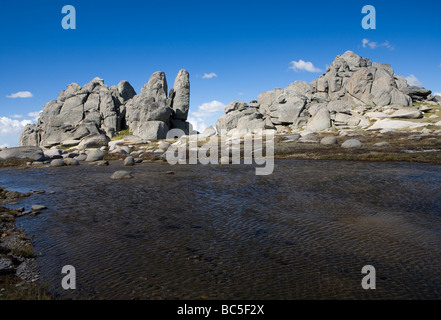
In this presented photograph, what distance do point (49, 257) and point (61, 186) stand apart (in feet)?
58.7

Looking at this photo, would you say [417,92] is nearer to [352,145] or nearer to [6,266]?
[352,145]

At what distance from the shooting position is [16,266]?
10766 millimetres

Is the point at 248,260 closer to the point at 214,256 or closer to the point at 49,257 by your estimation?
the point at 214,256

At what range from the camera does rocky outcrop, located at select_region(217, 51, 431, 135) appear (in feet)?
277

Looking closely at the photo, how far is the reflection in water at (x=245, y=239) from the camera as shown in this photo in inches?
374

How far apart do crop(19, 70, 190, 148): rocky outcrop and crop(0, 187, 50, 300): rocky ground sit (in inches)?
2833

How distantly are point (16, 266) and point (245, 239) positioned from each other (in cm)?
875

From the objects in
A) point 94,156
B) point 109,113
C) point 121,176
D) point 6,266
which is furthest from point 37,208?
point 109,113

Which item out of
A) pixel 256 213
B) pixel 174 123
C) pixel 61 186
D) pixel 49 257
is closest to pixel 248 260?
pixel 256 213

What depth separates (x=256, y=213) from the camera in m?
17.7

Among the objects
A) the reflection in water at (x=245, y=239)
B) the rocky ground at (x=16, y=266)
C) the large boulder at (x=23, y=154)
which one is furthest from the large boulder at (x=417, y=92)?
the rocky ground at (x=16, y=266)

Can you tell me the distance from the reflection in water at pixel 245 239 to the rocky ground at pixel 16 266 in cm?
43

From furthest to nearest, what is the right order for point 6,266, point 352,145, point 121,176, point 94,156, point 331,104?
point 331,104 → point 94,156 → point 352,145 → point 121,176 → point 6,266

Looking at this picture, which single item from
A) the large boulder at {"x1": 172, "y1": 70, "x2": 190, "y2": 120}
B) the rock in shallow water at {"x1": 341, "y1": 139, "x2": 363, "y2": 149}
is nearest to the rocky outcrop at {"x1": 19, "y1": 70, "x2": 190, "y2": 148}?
the large boulder at {"x1": 172, "y1": 70, "x2": 190, "y2": 120}
